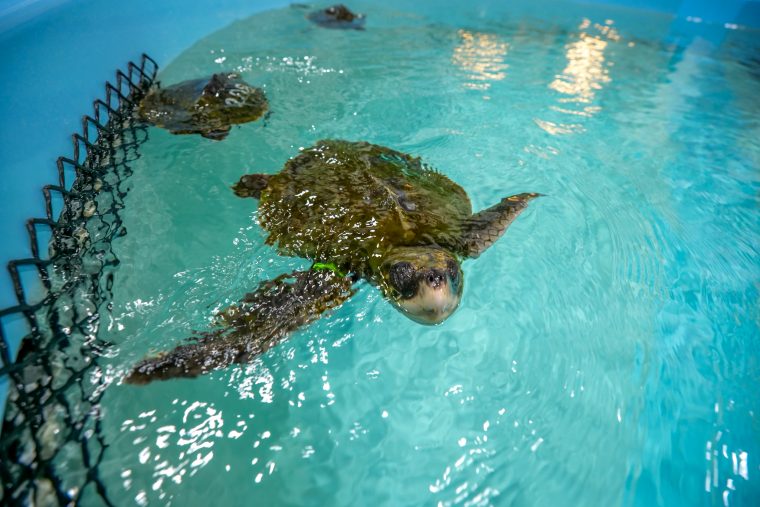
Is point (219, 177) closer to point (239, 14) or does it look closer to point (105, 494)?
point (105, 494)

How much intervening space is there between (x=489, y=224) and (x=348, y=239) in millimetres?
1029

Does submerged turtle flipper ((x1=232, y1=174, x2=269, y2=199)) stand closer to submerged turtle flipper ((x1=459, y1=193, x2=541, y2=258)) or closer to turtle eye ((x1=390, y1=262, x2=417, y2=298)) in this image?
turtle eye ((x1=390, y1=262, x2=417, y2=298))

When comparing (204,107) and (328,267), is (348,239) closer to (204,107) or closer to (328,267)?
(328,267)

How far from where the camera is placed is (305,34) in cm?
705

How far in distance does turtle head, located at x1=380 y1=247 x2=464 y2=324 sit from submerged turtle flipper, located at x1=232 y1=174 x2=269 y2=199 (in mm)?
1315

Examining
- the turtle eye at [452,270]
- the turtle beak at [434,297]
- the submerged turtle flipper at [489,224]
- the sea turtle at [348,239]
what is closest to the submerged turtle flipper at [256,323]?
the sea turtle at [348,239]

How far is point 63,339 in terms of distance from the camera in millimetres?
1993

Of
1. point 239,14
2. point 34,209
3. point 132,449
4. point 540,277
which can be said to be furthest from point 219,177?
point 239,14

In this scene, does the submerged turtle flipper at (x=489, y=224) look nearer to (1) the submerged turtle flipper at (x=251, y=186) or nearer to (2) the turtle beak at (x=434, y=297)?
(2) the turtle beak at (x=434, y=297)

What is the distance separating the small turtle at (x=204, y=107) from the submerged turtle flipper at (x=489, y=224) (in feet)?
8.47

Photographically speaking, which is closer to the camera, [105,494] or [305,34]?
[105,494]

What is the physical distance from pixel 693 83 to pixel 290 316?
25.3ft

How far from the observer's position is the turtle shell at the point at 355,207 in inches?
94.0

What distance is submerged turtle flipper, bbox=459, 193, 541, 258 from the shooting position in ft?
8.32
